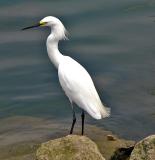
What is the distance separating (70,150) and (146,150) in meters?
0.82

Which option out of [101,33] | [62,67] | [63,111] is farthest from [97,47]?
[62,67]

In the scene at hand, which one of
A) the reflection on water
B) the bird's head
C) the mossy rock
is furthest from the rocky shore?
the bird's head

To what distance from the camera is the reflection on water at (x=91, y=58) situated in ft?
32.4

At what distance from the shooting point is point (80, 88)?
8273 millimetres

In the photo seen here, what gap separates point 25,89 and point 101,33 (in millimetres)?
2248

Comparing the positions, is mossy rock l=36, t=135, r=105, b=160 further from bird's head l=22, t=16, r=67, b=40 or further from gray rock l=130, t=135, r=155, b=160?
bird's head l=22, t=16, r=67, b=40

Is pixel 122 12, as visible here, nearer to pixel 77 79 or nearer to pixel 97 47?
pixel 97 47

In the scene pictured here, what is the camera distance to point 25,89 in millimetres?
10492

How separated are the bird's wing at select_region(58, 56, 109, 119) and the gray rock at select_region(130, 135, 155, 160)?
2.04 metres

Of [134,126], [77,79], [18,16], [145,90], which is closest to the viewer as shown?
[77,79]

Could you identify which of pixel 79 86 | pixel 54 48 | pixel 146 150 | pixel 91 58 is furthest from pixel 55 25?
pixel 146 150

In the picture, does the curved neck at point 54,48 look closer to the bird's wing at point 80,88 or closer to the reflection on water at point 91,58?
the bird's wing at point 80,88

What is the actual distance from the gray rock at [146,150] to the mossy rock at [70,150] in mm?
423

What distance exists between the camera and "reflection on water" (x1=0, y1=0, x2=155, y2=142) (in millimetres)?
9891
